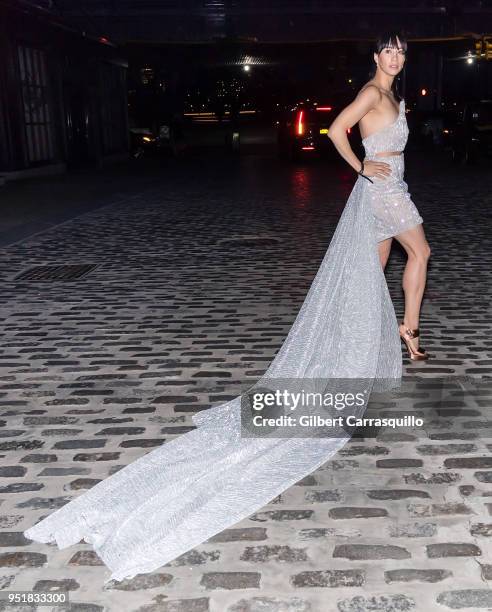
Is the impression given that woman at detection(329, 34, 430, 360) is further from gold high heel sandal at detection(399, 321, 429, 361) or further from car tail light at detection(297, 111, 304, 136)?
car tail light at detection(297, 111, 304, 136)

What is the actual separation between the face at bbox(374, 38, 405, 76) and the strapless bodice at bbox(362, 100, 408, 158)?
0.93 feet

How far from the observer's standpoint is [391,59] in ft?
14.8

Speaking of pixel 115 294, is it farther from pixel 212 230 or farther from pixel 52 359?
pixel 212 230

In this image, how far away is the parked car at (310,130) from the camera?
23.5m

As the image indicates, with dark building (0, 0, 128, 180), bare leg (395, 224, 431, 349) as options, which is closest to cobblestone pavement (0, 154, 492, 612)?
bare leg (395, 224, 431, 349)

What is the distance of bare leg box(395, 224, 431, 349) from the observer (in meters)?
4.88

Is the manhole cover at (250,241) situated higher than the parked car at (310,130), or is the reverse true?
the parked car at (310,130)

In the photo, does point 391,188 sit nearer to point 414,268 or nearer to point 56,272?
point 414,268

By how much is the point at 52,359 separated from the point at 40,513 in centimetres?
242

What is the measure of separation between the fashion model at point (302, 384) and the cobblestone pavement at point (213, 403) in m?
0.09

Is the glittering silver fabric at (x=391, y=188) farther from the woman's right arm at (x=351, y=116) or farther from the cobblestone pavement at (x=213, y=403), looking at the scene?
the cobblestone pavement at (x=213, y=403)

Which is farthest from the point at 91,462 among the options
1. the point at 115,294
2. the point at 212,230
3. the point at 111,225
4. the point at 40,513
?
the point at 111,225
